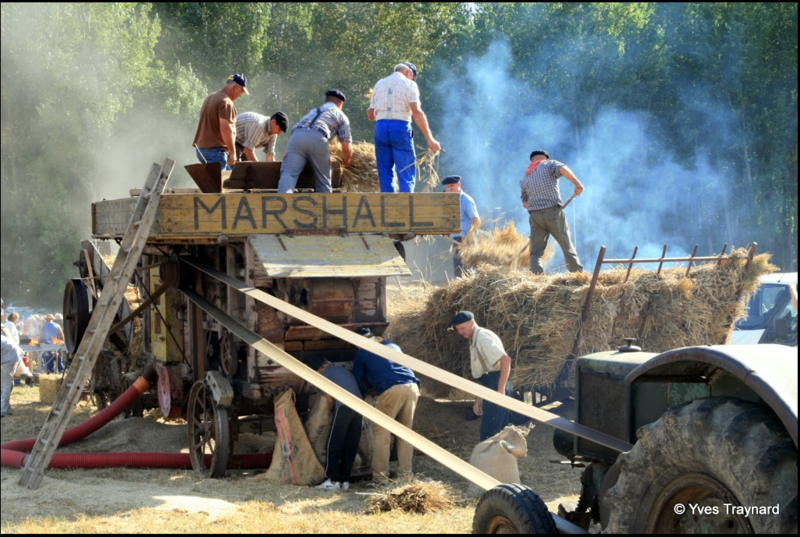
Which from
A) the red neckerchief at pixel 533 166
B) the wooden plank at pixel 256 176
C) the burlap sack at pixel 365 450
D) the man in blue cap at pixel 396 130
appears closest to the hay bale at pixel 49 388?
the wooden plank at pixel 256 176

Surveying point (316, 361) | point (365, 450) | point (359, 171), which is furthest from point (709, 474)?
point (359, 171)

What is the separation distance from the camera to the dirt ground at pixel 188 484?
19.9ft

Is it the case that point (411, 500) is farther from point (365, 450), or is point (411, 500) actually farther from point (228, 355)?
point (228, 355)

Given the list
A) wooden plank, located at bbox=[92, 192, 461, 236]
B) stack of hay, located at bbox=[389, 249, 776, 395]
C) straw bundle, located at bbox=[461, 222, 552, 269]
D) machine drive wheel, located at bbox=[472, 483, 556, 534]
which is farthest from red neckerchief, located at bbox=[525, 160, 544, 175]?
machine drive wheel, located at bbox=[472, 483, 556, 534]

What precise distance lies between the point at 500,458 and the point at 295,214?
2.66m

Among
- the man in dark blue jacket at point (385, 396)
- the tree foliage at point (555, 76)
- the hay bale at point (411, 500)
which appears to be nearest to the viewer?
the hay bale at point (411, 500)

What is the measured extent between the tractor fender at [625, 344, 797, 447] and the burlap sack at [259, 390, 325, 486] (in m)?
3.88

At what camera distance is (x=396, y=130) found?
29.9 ft

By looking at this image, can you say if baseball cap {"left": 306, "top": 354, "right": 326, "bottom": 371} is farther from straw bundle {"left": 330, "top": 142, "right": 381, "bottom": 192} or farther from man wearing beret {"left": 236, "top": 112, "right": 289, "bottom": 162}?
man wearing beret {"left": 236, "top": 112, "right": 289, "bottom": 162}

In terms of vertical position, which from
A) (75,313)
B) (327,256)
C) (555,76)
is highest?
(555,76)

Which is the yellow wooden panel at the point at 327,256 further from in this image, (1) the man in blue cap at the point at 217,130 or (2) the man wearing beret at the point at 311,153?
(1) the man in blue cap at the point at 217,130

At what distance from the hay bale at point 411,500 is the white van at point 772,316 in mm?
7359

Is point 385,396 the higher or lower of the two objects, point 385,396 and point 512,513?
the higher

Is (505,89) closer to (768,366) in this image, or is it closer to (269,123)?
(269,123)
